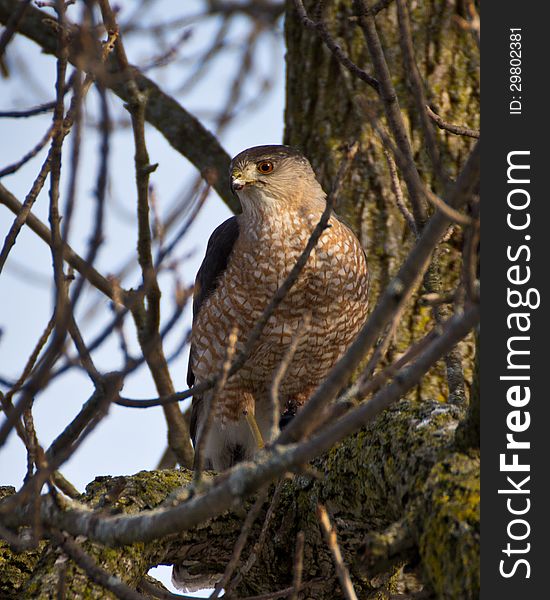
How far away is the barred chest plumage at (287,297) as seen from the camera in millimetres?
4531

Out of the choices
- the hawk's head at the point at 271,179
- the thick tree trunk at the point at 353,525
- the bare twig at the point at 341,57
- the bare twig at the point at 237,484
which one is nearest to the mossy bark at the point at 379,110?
the hawk's head at the point at 271,179

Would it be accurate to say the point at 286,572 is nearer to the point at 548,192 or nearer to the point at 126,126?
the point at 548,192

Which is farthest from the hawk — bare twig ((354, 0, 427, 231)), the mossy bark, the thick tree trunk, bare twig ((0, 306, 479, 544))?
bare twig ((0, 306, 479, 544))

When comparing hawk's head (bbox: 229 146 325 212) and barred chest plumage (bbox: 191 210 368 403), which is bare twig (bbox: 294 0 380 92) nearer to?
barred chest plumage (bbox: 191 210 368 403)

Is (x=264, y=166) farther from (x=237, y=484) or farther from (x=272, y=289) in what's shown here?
(x=237, y=484)

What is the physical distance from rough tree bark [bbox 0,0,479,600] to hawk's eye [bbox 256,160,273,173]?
1.44 feet

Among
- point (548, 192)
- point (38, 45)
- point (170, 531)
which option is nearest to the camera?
point (170, 531)

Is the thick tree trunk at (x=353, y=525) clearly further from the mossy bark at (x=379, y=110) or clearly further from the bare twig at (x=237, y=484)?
the mossy bark at (x=379, y=110)

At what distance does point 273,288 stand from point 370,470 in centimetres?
152

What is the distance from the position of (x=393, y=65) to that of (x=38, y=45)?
215 cm

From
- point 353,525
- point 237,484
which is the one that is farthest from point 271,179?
point 237,484

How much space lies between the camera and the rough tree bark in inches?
98.4

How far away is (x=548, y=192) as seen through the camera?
2682 millimetres

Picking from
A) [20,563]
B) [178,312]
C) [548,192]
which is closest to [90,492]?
[20,563]
